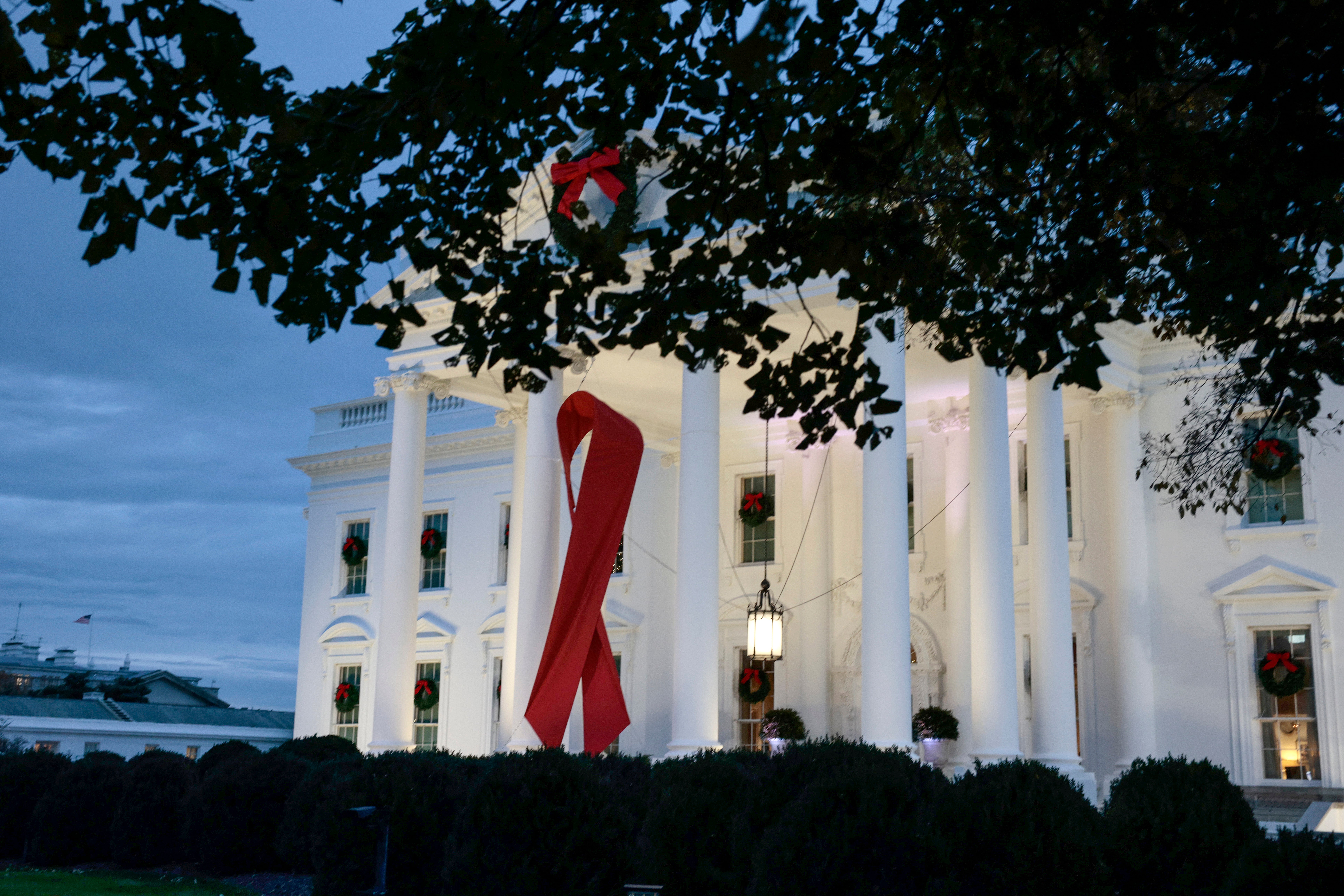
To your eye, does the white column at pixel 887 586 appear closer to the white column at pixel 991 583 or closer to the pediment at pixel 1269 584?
the white column at pixel 991 583

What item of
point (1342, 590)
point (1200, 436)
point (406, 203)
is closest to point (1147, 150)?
point (406, 203)

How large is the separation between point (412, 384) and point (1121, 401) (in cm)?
1101

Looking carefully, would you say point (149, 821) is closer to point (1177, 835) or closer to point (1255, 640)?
point (1177, 835)

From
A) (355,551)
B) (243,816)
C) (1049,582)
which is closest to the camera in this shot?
(243,816)

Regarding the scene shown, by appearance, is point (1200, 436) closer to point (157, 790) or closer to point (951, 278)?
point (951, 278)

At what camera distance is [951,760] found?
20.1m

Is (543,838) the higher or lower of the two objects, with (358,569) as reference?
lower

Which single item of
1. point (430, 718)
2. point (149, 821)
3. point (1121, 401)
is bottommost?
point (149, 821)

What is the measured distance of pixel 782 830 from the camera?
28.1 ft

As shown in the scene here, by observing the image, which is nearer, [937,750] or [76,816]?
[76,816]

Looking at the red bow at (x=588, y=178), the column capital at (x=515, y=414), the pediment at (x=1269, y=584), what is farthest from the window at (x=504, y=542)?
the pediment at (x=1269, y=584)

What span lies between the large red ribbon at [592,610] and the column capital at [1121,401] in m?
7.30

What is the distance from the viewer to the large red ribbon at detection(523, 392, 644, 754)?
1642 cm

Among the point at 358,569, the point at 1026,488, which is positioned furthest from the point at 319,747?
the point at 1026,488
